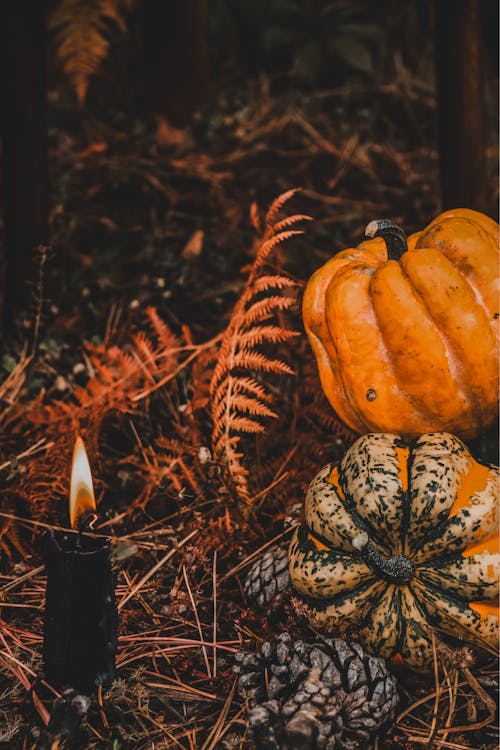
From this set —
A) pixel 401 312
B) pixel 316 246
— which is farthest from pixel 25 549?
pixel 316 246

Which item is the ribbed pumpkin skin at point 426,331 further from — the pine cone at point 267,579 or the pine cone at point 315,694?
the pine cone at point 315,694

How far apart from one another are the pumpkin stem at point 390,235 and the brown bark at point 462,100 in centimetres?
81

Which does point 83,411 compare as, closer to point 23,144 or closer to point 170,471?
point 170,471

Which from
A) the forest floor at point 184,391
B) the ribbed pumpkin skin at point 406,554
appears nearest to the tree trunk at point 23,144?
the forest floor at point 184,391

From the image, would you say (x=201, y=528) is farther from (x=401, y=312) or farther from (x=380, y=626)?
(x=401, y=312)

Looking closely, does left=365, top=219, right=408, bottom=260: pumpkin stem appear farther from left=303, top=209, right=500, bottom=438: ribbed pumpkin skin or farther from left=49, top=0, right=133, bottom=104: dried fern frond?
left=49, top=0, right=133, bottom=104: dried fern frond

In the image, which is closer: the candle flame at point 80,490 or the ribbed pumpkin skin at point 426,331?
the candle flame at point 80,490

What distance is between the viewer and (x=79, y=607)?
1.77 m

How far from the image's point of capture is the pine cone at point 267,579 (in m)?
2.17

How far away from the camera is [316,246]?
12.3 ft

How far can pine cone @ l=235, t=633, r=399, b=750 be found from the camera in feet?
5.51

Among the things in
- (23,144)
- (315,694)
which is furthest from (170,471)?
(23,144)

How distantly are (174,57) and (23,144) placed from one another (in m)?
1.48

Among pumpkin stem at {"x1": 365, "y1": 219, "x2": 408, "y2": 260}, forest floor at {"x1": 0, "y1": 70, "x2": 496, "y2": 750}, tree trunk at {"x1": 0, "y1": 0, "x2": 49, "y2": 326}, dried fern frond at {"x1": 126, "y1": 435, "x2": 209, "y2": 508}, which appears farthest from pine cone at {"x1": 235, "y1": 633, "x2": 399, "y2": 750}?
tree trunk at {"x1": 0, "y1": 0, "x2": 49, "y2": 326}
